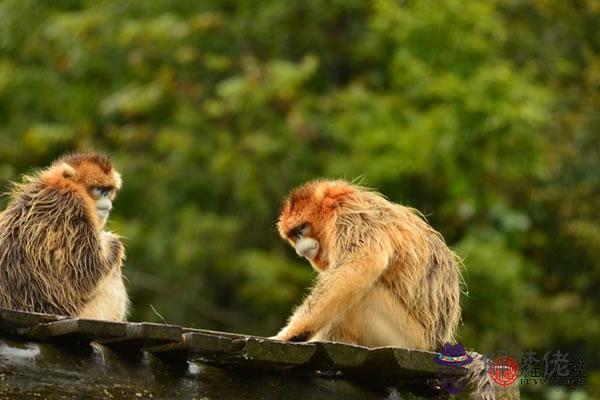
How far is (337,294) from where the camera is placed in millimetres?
7523

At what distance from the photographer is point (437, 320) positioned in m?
7.92

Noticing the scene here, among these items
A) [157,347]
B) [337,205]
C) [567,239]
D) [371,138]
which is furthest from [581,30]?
[157,347]

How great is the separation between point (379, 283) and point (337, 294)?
1.52 feet

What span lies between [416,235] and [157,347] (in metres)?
2.39

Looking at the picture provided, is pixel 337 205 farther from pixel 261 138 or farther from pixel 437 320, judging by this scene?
pixel 261 138

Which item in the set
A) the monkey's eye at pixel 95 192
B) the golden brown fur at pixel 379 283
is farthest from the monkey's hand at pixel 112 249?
the golden brown fur at pixel 379 283

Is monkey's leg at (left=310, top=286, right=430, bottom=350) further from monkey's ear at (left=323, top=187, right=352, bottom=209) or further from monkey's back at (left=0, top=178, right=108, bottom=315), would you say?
monkey's back at (left=0, top=178, right=108, bottom=315)

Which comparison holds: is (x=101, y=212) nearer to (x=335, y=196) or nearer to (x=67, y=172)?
(x=67, y=172)

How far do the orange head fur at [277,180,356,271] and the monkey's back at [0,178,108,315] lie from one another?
1297 millimetres

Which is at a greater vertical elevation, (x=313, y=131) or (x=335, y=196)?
(x=313, y=131)

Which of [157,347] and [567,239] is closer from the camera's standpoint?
[157,347]

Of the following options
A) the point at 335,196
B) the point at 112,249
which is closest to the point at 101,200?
the point at 112,249

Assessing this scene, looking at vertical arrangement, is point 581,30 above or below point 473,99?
above

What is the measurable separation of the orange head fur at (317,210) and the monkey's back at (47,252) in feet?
4.25
